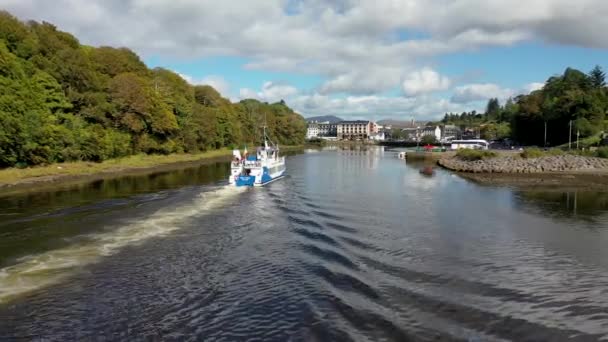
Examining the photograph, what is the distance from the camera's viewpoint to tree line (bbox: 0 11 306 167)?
161ft

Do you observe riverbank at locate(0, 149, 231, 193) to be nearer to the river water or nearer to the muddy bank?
the river water

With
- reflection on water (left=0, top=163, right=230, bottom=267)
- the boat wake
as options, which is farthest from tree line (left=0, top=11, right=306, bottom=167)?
the boat wake

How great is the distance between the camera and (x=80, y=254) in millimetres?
19719

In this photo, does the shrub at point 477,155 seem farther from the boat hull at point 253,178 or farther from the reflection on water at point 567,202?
the boat hull at point 253,178

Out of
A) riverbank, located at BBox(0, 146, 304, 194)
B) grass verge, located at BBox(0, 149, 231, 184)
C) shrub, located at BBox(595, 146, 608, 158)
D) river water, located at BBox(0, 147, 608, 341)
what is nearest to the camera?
river water, located at BBox(0, 147, 608, 341)

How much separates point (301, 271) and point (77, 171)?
152 ft

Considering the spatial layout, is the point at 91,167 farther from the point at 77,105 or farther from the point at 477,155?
the point at 477,155

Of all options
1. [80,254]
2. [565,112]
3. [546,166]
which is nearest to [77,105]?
[80,254]

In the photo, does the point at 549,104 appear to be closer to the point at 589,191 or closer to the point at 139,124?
the point at 589,191

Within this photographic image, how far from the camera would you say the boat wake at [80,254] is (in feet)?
52.6

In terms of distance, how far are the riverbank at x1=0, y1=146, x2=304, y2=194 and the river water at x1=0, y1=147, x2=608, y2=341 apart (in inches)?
469

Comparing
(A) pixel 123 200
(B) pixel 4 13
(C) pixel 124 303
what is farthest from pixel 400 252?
(B) pixel 4 13

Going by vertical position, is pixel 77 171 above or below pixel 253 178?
above

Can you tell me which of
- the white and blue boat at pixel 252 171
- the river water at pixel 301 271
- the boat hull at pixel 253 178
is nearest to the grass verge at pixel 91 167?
the river water at pixel 301 271
